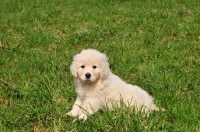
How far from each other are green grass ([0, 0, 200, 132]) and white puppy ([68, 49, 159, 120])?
188 millimetres

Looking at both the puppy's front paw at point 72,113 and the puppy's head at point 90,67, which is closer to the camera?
the puppy's front paw at point 72,113

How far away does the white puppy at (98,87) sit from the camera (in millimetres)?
4277

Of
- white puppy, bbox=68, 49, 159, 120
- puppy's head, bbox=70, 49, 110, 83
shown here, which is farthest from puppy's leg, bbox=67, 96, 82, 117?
puppy's head, bbox=70, 49, 110, 83

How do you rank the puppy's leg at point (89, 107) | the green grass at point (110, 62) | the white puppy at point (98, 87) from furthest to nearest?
the white puppy at point (98, 87)
the puppy's leg at point (89, 107)
the green grass at point (110, 62)

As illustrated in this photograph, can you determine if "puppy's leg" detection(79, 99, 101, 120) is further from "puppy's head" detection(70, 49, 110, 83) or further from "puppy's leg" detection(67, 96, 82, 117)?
"puppy's head" detection(70, 49, 110, 83)

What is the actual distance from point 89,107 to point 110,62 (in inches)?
77.9

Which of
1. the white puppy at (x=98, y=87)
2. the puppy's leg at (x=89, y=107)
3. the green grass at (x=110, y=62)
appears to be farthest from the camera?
the white puppy at (x=98, y=87)

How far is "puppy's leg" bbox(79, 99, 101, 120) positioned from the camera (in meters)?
4.03

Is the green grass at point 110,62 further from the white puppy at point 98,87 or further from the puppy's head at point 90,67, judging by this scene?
the puppy's head at point 90,67

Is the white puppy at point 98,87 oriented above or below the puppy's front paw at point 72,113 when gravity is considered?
above

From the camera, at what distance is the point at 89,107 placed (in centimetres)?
415

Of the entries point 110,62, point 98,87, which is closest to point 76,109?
point 98,87

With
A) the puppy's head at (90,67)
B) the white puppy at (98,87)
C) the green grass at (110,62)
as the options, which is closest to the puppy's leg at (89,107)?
the white puppy at (98,87)

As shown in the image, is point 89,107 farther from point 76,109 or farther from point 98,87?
point 98,87
